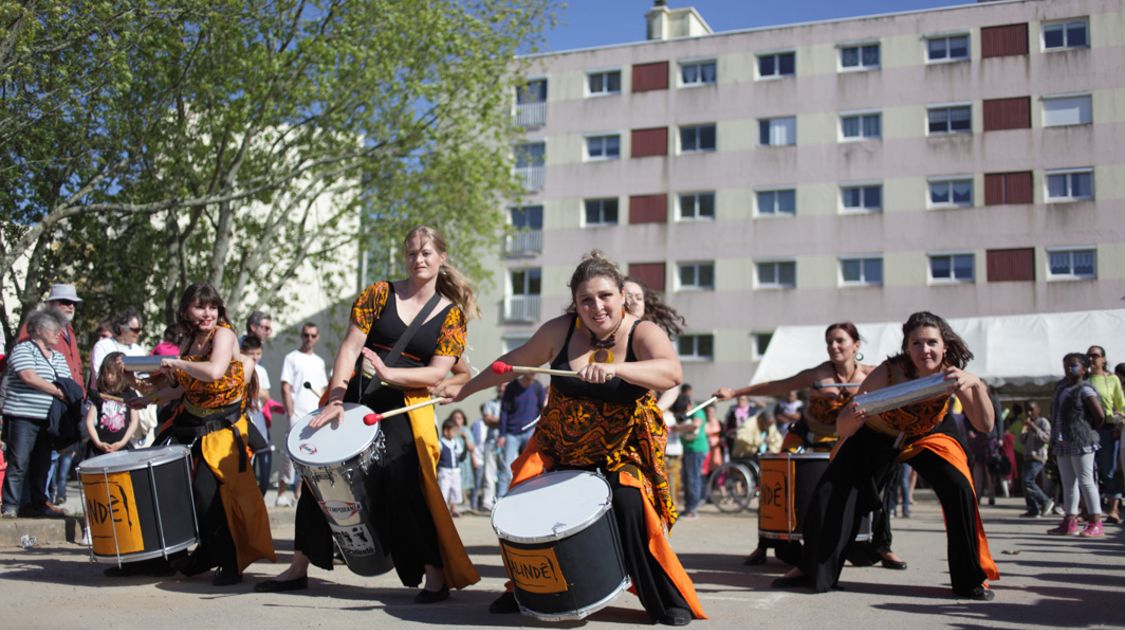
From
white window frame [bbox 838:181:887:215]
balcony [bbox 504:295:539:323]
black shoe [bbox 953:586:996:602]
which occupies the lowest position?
black shoe [bbox 953:586:996:602]

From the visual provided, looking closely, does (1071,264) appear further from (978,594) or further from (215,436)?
(215,436)

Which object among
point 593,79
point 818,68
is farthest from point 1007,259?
point 593,79

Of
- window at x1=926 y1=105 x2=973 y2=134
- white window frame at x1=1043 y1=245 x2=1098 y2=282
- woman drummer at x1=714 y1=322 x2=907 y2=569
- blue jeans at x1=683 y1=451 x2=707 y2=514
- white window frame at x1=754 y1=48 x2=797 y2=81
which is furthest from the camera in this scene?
white window frame at x1=754 y1=48 x2=797 y2=81

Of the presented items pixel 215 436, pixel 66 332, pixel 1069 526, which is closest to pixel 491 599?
pixel 215 436

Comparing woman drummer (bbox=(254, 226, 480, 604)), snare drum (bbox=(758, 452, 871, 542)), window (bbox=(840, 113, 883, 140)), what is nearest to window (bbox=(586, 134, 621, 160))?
window (bbox=(840, 113, 883, 140))

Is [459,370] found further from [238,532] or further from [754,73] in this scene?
[754,73]

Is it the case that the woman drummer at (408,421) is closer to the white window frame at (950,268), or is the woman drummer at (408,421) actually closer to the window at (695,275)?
the white window frame at (950,268)

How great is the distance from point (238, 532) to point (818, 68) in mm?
41649

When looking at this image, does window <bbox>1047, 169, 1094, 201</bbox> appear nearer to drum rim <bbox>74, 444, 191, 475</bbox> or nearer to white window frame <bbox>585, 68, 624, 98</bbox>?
white window frame <bbox>585, 68, 624, 98</bbox>

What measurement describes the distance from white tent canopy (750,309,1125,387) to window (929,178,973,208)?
718 inches

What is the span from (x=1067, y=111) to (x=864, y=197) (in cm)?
759

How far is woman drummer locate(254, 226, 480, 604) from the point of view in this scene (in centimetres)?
663

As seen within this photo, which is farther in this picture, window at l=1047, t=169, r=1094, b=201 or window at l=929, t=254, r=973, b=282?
window at l=929, t=254, r=973, b=282

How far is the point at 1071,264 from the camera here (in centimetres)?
4209
